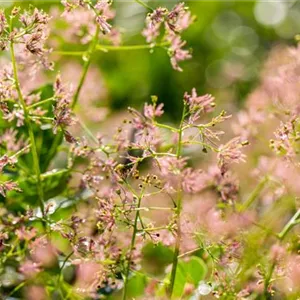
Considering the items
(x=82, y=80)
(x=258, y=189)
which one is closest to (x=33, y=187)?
(x=82, y=80)

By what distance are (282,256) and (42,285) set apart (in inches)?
9.9

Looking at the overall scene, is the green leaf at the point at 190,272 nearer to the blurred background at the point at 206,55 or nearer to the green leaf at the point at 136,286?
the green leaf at the point at 136,286

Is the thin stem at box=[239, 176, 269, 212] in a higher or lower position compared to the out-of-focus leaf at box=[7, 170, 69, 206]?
higher

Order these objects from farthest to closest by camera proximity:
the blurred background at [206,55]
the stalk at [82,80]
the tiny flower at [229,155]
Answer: the blurred background at [206,55]
the stalk at [82,80]
the tiny flower at [229,155]

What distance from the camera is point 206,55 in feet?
8.25

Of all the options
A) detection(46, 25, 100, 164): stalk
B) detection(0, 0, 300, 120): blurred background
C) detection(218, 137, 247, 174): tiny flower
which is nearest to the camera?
detection(218, 137, 247, 174): tiny flower

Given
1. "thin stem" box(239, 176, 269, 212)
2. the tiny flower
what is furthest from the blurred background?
the tiny flower

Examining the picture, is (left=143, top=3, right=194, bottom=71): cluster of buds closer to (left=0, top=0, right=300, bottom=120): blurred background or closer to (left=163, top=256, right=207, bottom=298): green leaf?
(left=163, top=256, right=207, bottom=298): green leaf

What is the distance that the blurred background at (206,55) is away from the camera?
2.19 metres

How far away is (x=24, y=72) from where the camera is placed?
96cm

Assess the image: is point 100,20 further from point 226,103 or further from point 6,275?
point 226,103

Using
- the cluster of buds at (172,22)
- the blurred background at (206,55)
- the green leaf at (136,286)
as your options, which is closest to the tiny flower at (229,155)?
the cluster of buds at (172,22)

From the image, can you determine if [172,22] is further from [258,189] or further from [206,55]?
[206,55]

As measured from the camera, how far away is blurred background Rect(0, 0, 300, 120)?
2.19 meters
